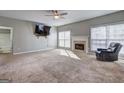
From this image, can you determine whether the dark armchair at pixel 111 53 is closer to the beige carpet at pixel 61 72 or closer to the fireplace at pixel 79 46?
the beige carpet at pixel 61 72

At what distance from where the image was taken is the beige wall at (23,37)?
6.03 m

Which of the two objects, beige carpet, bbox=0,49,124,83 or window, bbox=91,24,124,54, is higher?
window, bbox=91,24,124,54

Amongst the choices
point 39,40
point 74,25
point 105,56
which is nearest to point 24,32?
point 39,40

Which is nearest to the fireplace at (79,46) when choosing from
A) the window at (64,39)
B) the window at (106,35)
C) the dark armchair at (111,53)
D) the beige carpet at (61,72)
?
the window at (106,35)

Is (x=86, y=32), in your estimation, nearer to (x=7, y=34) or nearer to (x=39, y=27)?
(x=39, y=27)

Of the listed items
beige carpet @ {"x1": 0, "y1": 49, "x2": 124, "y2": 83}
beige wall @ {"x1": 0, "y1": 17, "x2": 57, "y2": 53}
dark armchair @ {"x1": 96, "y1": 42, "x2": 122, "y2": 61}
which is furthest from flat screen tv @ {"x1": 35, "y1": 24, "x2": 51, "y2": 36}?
dark armchair @ {"x1": 96, "y1": 42, "x2": 122, "y2": 61}

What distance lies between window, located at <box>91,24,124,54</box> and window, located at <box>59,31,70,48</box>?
102 inches

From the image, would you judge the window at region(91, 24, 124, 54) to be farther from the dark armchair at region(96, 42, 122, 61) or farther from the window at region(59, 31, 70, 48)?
the window at region(59, 31, 70, 48)

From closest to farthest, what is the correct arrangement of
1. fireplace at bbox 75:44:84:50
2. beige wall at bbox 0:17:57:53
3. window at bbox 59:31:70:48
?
beige wall at bbox 0:17:57:53 → fireplace at bbox 75:44:84:50 → window at bbox 59:31:70:48

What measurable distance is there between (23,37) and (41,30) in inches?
62.2

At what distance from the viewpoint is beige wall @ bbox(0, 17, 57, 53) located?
6026 mm

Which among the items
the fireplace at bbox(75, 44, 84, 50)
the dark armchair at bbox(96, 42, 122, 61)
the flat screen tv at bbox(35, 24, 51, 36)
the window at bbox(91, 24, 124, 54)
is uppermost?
the flat screen tv at bbox(35, 24, 51, 36)

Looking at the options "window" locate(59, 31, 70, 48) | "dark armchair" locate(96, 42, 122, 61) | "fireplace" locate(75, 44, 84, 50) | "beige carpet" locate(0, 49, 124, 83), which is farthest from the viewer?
"window" locate(59, 31, 70, 48)
